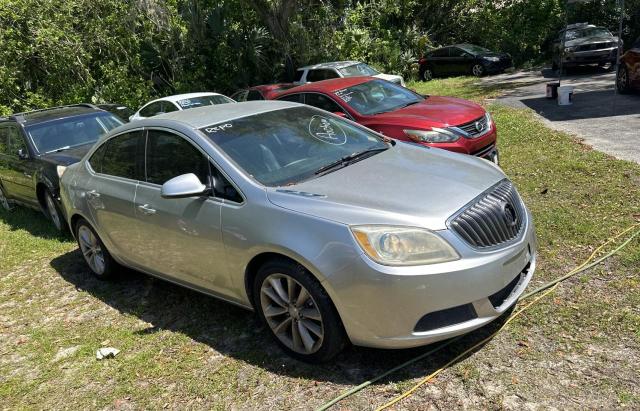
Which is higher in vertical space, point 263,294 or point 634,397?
point 263,294

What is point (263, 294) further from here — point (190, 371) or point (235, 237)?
point (190, 371)

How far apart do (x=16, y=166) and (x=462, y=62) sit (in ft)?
59.0

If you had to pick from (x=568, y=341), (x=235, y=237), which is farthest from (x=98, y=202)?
(x=568, y=341)

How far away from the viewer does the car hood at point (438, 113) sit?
7.06 meters

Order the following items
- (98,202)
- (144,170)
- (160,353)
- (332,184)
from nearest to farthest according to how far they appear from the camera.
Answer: (332,184), (160,353), (144,170), (98,202)

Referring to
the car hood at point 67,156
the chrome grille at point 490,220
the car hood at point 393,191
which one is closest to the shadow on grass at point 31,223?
the car hood at point 67,156

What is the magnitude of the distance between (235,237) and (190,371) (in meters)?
1.04

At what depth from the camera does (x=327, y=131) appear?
4.57 m

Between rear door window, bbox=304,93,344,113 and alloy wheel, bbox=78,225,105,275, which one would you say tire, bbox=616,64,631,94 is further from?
alloy wheel, bbox=78,225,105,275

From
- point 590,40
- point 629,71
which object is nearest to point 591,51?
point 590,40

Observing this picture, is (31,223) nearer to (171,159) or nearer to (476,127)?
(171,159)

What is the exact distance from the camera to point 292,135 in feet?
14.2

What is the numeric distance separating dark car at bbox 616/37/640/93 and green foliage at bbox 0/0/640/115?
11.1m

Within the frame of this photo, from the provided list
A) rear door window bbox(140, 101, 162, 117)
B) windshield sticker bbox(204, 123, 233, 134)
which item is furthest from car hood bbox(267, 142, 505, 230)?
rear door window bbox(140, 101, 162, 117)
